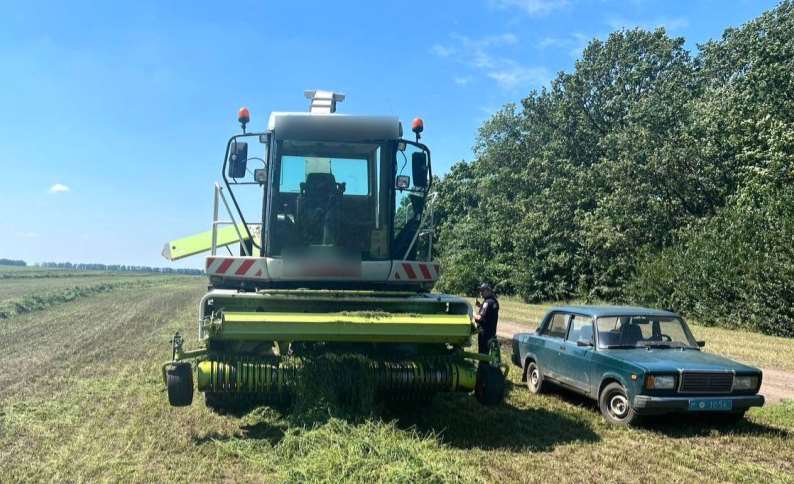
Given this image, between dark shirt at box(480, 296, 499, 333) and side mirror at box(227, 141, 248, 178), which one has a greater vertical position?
side mirror at box(227, 141, 248, 178)

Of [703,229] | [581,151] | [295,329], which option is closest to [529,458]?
[295,329]

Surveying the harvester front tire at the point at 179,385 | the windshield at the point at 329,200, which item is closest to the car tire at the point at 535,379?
the windshield at the point at 329,200

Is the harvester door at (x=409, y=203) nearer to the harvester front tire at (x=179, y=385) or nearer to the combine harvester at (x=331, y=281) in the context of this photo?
the combine harvester at (x=331, y=281)

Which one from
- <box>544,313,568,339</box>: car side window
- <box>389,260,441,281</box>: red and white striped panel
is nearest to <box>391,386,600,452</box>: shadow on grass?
<box>544,313,568,339</box>: car side window

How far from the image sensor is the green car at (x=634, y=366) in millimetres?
7113

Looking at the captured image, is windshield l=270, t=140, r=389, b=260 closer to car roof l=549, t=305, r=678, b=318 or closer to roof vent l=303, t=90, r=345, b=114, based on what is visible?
roof vent l=303, t=90, r=345, b=114

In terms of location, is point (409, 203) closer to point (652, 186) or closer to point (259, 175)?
point (259, 175)

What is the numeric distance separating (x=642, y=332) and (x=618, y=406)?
4.06 ft

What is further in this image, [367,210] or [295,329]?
[367,210]

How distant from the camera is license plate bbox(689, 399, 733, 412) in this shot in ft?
23.3

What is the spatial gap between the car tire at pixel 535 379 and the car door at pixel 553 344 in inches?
5.2

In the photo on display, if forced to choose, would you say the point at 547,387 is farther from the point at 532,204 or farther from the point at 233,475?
the point at 532,204

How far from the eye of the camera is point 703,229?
75.3ft

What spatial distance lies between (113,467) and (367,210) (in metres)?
3.95
